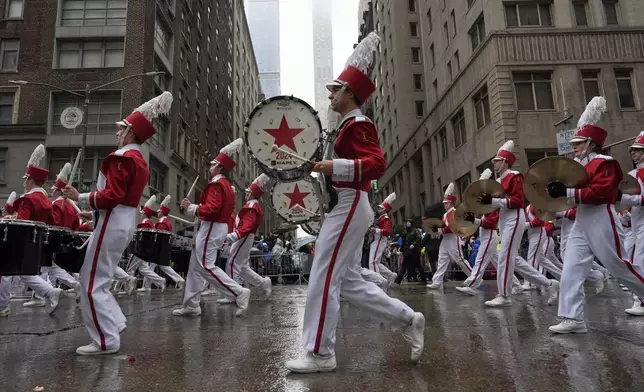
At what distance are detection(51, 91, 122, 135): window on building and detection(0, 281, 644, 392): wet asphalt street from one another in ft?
75.5

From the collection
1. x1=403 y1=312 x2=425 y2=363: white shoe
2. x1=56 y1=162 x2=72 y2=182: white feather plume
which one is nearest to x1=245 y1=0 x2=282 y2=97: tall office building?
x1=56 y1=162 x2=72 y2=182: white feather plume

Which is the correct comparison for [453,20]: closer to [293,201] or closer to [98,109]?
[98,109]

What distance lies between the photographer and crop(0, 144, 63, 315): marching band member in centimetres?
660

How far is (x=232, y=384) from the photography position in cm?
292

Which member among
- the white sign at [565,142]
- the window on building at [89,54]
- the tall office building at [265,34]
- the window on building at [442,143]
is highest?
the tall office building at [265,34]

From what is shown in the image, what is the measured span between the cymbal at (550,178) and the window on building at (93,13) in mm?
28670

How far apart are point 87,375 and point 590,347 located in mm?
3863

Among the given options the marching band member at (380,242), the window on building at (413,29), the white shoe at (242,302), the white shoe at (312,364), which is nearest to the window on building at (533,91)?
the marching band member at (380,242)

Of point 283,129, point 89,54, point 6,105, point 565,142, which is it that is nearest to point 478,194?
point 283,129

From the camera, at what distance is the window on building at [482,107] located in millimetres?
22870

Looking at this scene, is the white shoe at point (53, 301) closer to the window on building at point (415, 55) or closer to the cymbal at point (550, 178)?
the cymbal at point (550, 178)

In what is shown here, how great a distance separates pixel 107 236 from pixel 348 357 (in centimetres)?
237

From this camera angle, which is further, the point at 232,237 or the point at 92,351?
the point at 232,237

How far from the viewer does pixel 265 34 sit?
440 ft
